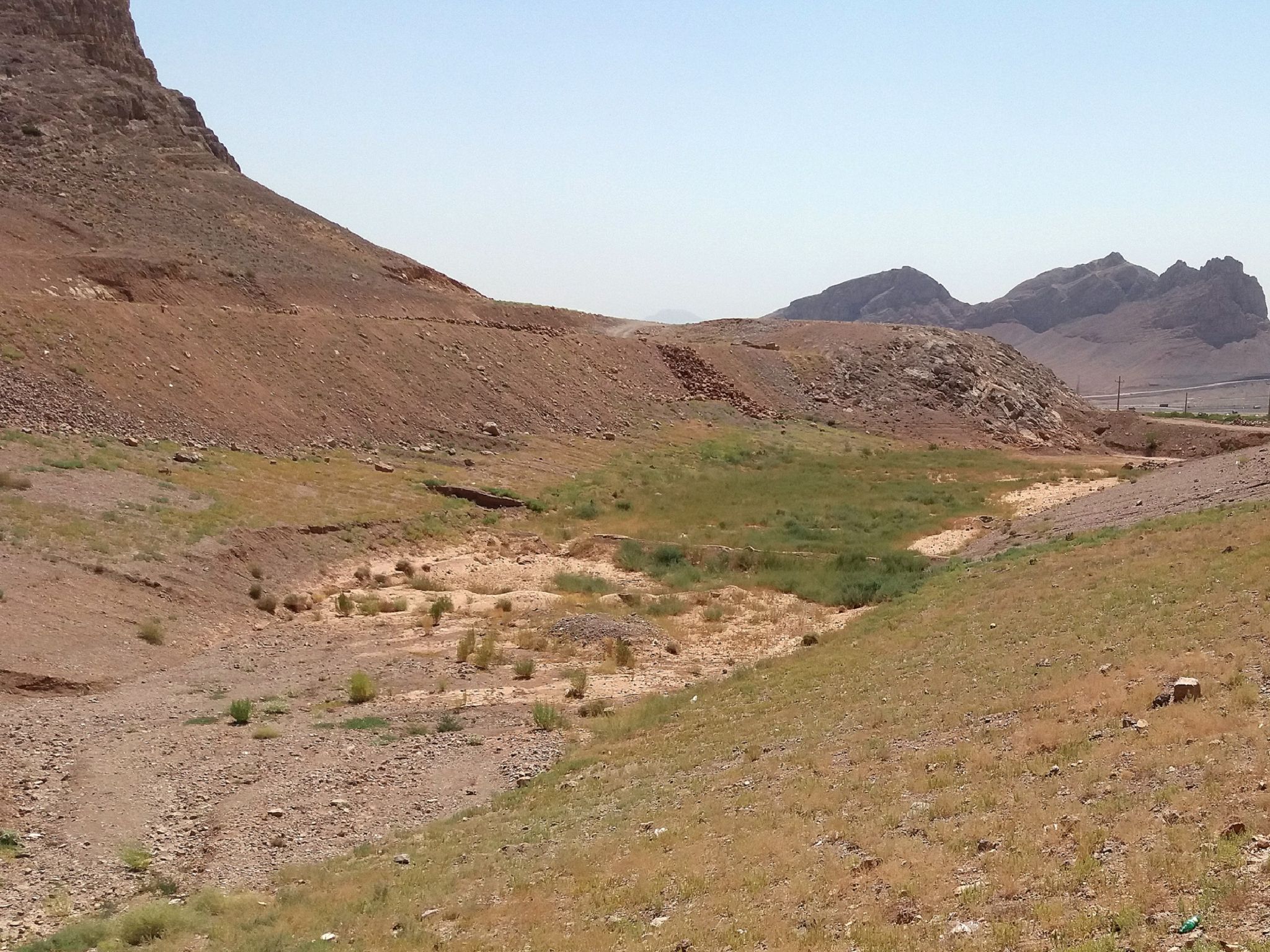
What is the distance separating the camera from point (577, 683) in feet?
63.5

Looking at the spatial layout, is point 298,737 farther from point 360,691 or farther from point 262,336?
point 262,336

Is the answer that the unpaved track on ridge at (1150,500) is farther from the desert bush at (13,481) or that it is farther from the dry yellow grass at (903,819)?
the desert bush at (13,481)

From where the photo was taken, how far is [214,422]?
121 feet

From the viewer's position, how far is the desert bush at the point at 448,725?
1678cm

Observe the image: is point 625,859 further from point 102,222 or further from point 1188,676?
point 102,222

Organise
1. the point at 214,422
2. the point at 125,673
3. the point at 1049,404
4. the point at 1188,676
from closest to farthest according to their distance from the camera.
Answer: the point at 1188,676
the point at 125,673
the point at 214,422
the point at 1049,404

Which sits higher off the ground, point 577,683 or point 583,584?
point 583,584

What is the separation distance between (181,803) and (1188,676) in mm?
11872

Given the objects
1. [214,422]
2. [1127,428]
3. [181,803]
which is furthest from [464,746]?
[1127,428]

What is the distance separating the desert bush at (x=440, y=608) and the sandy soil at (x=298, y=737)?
0.17 m

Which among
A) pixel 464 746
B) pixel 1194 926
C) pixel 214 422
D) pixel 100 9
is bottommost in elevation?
pixel 464 746

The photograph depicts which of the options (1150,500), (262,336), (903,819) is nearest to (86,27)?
(262,336)

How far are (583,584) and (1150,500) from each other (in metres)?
15.7

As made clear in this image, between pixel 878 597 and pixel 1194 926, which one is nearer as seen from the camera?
pixel 1194 926
